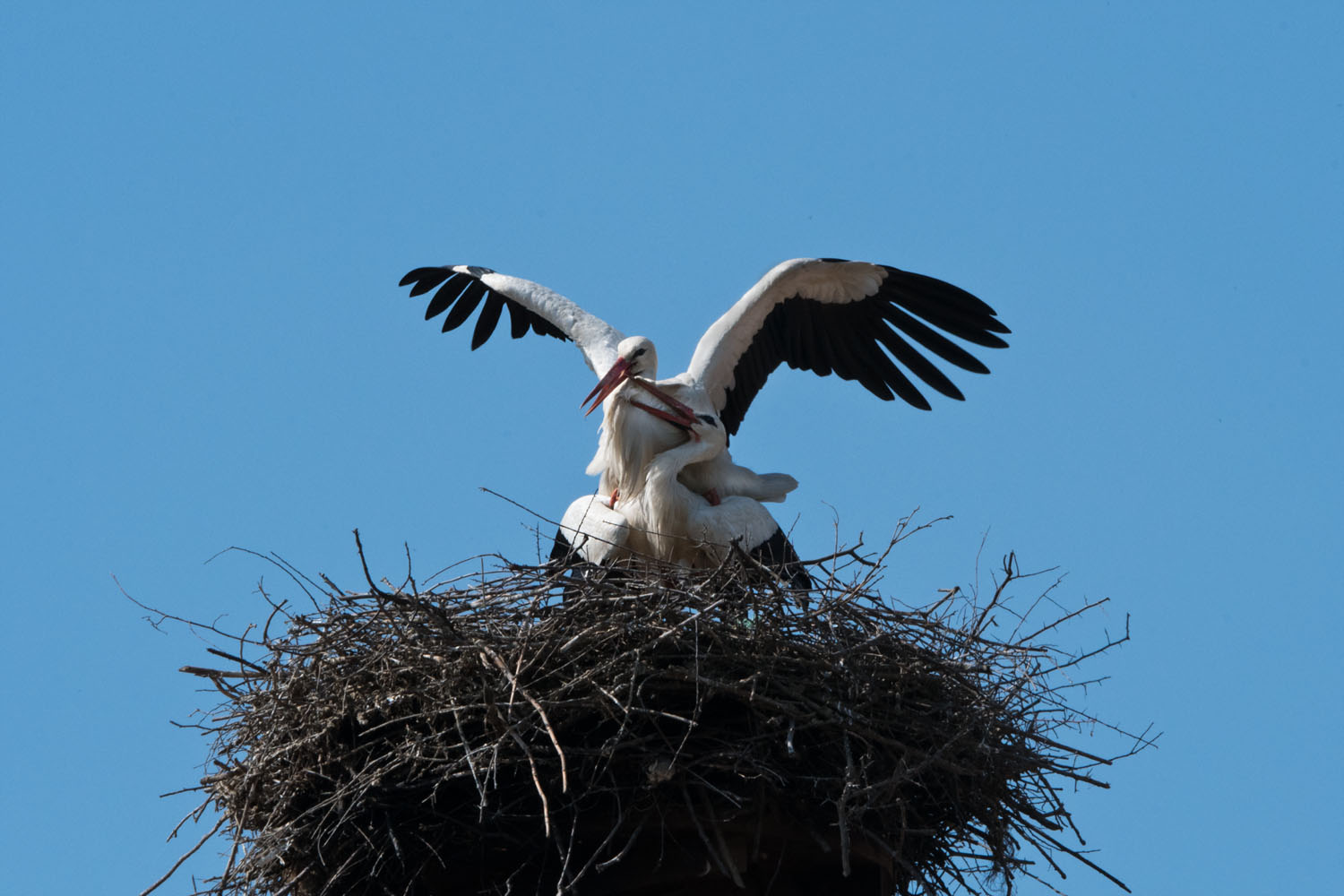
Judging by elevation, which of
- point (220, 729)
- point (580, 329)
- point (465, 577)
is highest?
point (580, 329)

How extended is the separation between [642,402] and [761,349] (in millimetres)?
749

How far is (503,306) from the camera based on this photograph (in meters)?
8.34

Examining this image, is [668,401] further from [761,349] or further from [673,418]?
[761,349]

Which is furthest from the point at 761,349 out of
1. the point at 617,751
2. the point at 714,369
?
the point at 617,751

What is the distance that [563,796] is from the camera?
4.95 meters

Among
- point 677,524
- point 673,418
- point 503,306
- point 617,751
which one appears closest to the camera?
point 617,751

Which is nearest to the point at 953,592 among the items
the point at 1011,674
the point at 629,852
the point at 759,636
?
the point at 1011,674

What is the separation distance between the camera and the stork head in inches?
283

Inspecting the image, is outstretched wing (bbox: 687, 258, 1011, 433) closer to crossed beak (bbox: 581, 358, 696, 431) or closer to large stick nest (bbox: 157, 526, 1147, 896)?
crossed beak (bbox: 581, 358, 696, 431)

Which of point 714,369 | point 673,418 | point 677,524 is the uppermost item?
point 714,369

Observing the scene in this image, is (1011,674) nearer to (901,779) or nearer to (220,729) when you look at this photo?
(901,779)

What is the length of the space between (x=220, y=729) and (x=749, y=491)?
2.39 meters

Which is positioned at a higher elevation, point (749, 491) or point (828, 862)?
point (749, 491)

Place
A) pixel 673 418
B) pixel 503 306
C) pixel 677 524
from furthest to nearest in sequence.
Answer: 1. pixel 503 306
2. pixel 673 418
3. pixel 677 524
